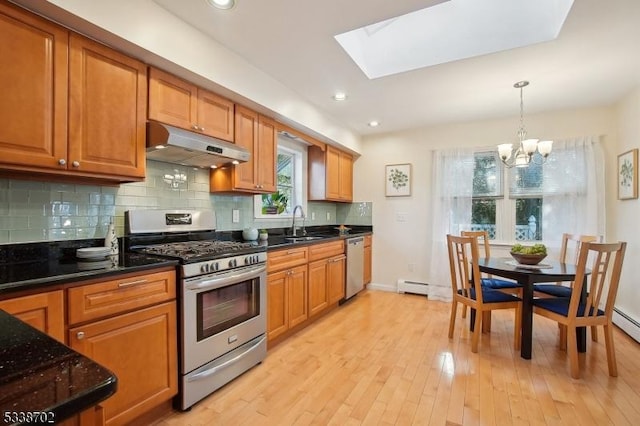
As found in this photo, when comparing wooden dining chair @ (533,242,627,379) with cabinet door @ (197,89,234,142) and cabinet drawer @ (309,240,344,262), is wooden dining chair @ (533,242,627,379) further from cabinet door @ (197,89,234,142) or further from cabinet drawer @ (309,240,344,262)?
cabinet door @ (197,89,234,142)

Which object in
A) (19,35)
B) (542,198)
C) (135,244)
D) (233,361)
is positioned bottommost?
(233,361)

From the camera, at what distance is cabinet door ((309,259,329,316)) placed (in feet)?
10.4

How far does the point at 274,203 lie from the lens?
3744 millimetres

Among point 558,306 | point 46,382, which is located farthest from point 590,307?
point 46,382

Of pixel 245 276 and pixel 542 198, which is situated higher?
pixel 542 198

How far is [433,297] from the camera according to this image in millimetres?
4254

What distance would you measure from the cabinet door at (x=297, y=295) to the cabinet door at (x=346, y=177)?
71.4 inches

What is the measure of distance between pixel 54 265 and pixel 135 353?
0.62m

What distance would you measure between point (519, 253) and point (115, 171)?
3.20 metres

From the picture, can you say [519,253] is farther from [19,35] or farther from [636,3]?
[19,35]

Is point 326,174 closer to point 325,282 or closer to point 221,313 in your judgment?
point 325,282

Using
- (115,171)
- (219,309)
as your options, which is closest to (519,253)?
(219,309)

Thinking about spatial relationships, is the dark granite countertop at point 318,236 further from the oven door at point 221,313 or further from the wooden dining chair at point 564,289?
the wooden dining chair at point 564,289

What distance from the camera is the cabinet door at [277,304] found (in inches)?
103
